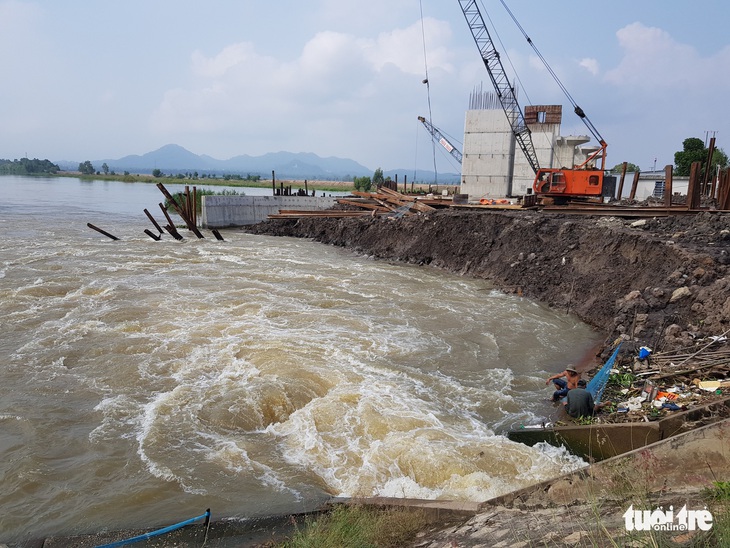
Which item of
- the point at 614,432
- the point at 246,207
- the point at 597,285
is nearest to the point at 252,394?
the point at 614,432

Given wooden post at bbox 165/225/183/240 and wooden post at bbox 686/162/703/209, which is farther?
wooden post at bbox 165/225/183/240

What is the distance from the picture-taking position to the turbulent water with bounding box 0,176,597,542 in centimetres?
634

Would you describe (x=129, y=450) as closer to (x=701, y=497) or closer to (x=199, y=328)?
(x=199, y=328)

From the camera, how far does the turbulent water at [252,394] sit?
20.8 feet

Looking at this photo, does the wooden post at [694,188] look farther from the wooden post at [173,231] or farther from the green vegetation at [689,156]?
the green vegetation at [689,156]

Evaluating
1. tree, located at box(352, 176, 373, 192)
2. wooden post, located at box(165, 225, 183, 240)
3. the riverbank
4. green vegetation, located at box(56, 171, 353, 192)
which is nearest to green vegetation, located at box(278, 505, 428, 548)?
the riverbank

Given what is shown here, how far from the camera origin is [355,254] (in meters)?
27.0

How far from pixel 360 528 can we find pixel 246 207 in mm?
35486

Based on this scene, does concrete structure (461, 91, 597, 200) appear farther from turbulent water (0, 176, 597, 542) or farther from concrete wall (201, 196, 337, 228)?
turbulent water (0, 176, 597, 542)

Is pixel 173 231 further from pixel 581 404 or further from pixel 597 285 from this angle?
pixel 581 404

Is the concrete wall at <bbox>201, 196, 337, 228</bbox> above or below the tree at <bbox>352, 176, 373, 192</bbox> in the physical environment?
below

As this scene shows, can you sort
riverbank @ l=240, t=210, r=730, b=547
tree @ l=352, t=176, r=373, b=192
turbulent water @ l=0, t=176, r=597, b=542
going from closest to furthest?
riverbank @ l=240, t=210, r=730, b=547 < turbulent water @ l=0, t=176, r=597, b=542 < tree @ l=352, t=176, r=373, b=192

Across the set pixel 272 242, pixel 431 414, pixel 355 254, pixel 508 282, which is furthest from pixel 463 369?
pixel 272 242

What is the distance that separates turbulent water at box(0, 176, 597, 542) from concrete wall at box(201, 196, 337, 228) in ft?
59.8
